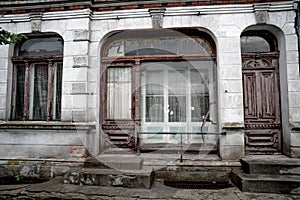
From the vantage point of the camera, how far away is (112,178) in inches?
185

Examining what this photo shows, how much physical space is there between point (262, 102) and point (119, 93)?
3.64 meters

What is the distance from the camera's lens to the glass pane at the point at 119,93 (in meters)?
6.51

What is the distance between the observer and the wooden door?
19.5 ft

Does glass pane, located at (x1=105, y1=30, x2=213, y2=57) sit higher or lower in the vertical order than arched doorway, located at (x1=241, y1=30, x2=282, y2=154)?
higher

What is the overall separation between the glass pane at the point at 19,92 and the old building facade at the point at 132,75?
27mm

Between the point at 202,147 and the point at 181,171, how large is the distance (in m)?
1.26

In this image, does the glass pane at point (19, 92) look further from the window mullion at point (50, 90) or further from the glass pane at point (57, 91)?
the glass pane at point (57, 91)

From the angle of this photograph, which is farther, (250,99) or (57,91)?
(57,91)

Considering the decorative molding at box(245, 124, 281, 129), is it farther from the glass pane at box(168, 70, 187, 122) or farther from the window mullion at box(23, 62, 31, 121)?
the window mullion at box(23, 62, 31, 121)

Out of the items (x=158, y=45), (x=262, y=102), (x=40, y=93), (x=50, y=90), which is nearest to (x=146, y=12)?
(x=158, y=45)

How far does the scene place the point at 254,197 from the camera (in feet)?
13.7

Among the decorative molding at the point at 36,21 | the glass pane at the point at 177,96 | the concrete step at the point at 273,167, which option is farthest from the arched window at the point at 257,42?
the decorative molding at the point at 36,21

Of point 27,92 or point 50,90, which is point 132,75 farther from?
point 27,92

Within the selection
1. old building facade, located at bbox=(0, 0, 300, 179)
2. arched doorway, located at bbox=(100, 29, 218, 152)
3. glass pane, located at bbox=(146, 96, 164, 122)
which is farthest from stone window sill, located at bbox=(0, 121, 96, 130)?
glass pane, located at bbox=(146, 96, 164, 122)
